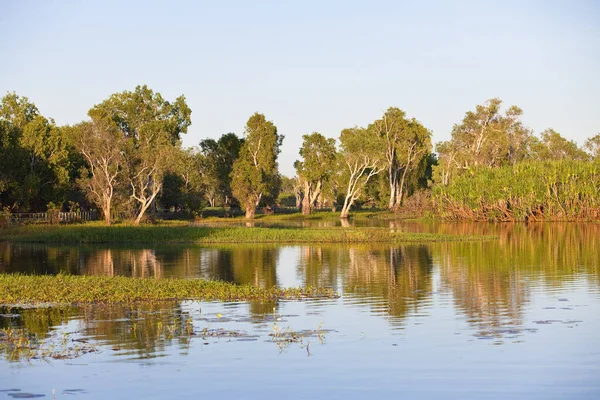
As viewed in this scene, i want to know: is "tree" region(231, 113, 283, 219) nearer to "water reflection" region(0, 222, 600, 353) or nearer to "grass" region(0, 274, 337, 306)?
"water reflection" region(0, 222, 600, 353)

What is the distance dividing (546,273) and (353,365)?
19.4 m

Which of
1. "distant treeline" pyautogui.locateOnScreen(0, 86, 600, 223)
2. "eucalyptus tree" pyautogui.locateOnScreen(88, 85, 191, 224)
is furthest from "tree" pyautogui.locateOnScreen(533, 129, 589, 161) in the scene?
"eucalyptus tree" pyautogui.locateOnScreen(88, 85, 191, 224)

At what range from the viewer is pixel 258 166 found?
9575cm

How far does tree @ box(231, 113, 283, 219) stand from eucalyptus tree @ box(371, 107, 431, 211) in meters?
16.0

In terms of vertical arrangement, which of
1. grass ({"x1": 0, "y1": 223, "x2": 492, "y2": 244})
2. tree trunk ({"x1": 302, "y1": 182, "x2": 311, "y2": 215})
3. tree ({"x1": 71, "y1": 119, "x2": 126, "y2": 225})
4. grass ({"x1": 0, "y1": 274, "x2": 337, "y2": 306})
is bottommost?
grass ({"x1": 0, "y1": 274, "x2": 337, "y2": 306})

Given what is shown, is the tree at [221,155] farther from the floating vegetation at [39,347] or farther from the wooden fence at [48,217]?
the floating vegetation at [39,347]

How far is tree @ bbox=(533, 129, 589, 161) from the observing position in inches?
5236

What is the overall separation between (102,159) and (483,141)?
56341 mm

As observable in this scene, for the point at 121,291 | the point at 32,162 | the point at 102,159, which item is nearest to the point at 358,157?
the point at 102,159

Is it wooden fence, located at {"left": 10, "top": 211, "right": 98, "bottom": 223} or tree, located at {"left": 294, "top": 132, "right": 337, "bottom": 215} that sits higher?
tree, located at {"left": 294, "top": 132, "right": 337, "bottom": 215}

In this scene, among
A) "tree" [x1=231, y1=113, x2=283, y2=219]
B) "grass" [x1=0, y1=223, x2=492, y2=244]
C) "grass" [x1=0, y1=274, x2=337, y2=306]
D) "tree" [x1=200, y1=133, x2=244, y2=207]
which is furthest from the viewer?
"tree" [x1=200, y1=133, x2=244, y2=207]

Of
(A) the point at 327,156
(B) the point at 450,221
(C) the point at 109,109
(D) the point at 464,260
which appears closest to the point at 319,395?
(D) the point at 464,260

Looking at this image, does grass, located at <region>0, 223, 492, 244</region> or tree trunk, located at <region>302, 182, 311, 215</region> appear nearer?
grass, located at <region>0, 223, 492, 244</region>

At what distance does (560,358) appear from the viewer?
56.7 feet
